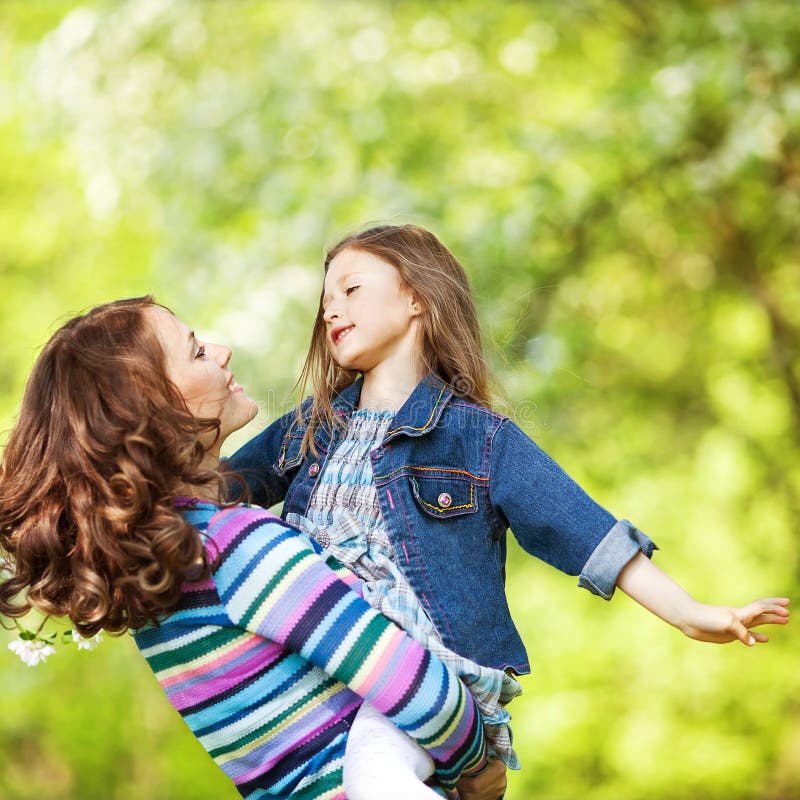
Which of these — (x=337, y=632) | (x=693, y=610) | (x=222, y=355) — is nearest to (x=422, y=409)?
(x=222, y=355)

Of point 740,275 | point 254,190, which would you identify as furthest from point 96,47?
point 740,275

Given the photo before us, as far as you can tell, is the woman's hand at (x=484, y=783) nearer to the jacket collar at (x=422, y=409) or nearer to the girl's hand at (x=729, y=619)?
the girl's hand at (x=729, y=619)

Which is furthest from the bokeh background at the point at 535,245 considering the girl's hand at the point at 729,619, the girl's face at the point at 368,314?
the girl's hand at the point at 729,619

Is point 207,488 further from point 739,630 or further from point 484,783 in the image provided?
point 739,630

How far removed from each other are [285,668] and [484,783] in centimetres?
43

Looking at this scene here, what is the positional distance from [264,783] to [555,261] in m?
4.19

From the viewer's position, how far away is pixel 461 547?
1866 millimetres

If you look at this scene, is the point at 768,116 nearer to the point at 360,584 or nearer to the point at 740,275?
the point at 740,275

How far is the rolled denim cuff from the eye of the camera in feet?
5.66

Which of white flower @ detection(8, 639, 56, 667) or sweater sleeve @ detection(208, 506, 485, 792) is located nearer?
sweater sleeve @ detection(208, 506, 485, 792)

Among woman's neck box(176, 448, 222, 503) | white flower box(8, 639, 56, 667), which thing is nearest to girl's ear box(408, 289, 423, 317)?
woman's neck box(176, 448, 222, 503)

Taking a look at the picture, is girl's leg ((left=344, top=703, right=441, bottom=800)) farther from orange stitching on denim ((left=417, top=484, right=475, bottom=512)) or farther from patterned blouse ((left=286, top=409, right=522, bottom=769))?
orange stitching on denim ((left=417, top=484, right=475, bottom=512))

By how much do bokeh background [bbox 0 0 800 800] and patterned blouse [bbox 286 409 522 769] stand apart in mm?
1348

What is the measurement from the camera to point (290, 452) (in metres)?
2.14
